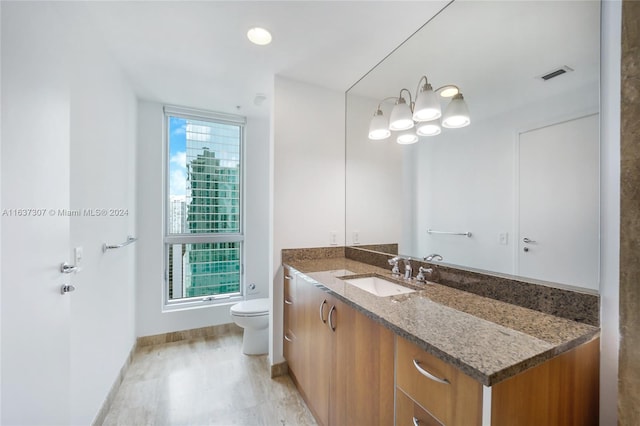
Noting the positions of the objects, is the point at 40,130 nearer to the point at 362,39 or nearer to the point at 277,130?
the point at 277,130

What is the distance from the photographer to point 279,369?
2.11 meters

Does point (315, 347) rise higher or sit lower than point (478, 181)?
lower

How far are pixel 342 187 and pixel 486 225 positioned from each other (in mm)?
1244

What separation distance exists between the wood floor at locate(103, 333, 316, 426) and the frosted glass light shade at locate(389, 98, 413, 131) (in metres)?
2.05

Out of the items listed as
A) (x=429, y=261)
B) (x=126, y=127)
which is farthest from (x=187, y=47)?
(x=429, y=261)

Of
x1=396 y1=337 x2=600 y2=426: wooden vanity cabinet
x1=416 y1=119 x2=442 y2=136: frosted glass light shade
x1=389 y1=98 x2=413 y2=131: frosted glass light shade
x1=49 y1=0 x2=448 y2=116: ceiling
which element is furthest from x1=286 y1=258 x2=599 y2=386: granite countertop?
x1=49 y1=0 x2=448 y2=116: ceiling

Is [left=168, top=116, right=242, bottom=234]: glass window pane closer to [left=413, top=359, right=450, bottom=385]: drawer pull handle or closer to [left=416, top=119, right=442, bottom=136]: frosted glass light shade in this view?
[left=416, top=119, right=442, bottom=136]: frosted glass light shade

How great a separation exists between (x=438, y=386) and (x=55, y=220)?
5.38ft

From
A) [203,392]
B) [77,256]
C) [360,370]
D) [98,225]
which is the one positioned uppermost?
[98,225]

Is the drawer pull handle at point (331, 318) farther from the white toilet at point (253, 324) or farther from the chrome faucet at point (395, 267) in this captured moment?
the white toilet at point (253, 324)

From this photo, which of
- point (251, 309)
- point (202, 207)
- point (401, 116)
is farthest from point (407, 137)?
point (202, 207)

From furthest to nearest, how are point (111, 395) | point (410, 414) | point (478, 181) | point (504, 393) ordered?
point (111, 395)
point (478, 181)
point (410, 414)
point (504, 393)

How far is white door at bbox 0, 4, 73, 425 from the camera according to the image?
0.88 metres

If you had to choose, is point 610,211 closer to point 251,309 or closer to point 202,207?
point 251,309
